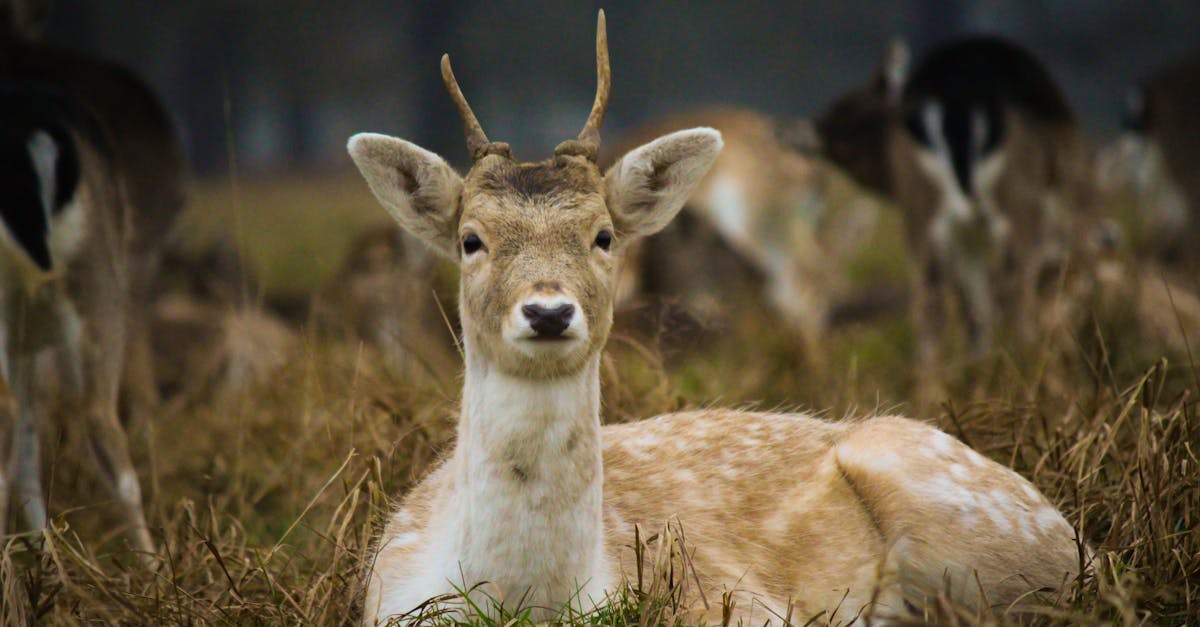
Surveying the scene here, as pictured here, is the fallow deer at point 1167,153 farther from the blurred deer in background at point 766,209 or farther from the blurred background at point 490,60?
the blurred background at point 490,60

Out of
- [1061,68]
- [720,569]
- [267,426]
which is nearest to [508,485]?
[720,569]

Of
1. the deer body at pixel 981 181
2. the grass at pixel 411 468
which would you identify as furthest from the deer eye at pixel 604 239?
the deer body at pixel 981 181

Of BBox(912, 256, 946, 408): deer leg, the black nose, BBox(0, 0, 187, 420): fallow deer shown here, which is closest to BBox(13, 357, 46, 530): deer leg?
BBox(0, 0, 187, 420): fallow deer

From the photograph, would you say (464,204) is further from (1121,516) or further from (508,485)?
(1121,516)

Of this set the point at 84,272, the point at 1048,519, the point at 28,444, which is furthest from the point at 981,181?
the point at 28,444

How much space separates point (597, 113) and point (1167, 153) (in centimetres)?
714

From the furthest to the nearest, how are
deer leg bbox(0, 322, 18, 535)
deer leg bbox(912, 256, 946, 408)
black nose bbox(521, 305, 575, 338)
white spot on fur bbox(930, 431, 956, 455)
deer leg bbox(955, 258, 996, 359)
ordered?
deer leg bbox(955, 258, 996, 359), deer leg bbox(912, 256, 946, 408), deer leg bbox(0, 322, 18, 535), white spot on fur bbox(930, 431, 956, 455), black nose bbox(521, 305, 575, 338)

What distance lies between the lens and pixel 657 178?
355cm

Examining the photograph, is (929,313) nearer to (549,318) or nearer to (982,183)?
(982,183)

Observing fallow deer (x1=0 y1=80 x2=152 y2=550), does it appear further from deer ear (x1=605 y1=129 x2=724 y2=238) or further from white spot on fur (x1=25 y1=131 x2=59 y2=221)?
deer ear (x1=605 y1=129 x2=724 y2=238)

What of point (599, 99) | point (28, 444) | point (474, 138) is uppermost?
point (599, 99)

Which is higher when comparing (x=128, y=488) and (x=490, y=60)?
(x=490, y=60)

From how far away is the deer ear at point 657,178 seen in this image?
Answer: 3470 mm

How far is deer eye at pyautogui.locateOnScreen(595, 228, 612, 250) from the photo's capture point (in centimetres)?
333
